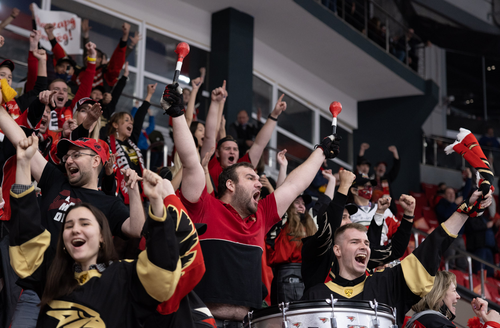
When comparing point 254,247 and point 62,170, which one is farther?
point 62,170

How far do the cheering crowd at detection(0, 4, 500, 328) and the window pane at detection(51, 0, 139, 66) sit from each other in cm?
328

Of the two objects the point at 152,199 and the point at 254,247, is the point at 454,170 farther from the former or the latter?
the point at 152,199

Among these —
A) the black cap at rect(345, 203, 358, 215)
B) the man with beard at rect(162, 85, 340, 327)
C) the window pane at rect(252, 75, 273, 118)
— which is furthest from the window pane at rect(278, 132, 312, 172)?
the man with beard at rect(162, 85, 340, 327)

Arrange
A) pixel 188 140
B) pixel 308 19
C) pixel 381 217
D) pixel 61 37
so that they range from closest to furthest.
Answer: pixel 188 140 → pixel 381 217 → pixel 61 37 → pixel 308 19

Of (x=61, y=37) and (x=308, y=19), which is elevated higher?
(x=308, y=19)

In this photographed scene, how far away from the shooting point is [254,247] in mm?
3715

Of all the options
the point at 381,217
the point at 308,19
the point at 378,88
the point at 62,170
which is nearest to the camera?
the point at 62,170

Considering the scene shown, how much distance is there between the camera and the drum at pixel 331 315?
10.1ft

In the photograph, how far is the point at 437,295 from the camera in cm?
429

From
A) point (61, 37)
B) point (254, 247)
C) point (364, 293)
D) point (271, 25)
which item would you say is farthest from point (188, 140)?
point (271, 25)

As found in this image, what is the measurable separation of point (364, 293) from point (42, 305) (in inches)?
80.5

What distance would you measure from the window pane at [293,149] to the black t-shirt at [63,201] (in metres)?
8.41

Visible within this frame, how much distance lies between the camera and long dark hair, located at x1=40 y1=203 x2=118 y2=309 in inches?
102

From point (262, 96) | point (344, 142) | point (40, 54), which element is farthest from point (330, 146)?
point (344, 142)
